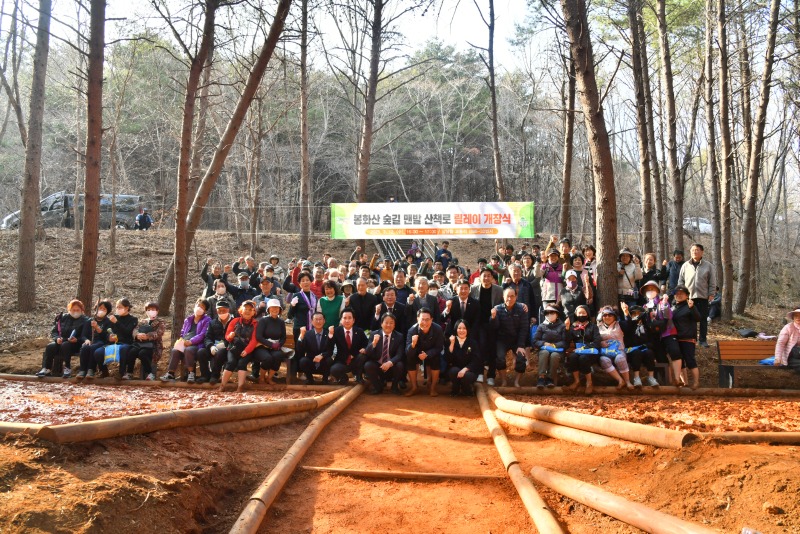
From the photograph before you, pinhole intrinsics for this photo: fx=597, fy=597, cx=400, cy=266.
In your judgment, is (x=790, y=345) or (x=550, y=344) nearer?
(x=790, y=345)

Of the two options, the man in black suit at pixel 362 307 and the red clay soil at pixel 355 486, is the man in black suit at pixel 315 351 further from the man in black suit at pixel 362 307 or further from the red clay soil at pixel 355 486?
the red clay soil at pixel 355 486

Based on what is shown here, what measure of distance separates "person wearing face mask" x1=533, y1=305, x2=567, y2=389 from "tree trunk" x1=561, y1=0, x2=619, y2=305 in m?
1.30

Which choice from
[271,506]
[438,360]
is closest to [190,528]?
[271,506]

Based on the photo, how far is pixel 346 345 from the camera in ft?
29.1

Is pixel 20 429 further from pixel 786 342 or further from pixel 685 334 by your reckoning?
pixel 786 342

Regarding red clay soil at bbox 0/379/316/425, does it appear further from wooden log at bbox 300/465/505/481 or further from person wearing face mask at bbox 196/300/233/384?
wooden log at bbox 300/465/505/481

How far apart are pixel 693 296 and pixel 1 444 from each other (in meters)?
10.1

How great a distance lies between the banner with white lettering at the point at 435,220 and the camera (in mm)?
15203

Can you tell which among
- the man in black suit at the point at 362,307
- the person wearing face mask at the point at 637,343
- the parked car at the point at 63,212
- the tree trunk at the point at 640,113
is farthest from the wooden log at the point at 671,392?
the parked car at the point at 63,212

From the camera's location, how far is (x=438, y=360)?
27.5 feet

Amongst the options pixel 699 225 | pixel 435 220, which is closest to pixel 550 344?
pixel 435 220

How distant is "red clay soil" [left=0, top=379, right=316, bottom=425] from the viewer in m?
5.35

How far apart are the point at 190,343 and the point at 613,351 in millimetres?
6145

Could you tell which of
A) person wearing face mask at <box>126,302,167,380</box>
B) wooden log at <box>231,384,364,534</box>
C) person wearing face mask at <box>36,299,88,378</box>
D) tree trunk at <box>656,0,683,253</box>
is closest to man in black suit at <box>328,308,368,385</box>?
wooden log at <box>231,384,364,534</box>
